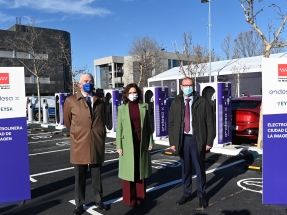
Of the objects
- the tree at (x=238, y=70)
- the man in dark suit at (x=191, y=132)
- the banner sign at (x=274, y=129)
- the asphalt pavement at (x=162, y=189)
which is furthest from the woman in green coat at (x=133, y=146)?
the tree at (x=238, y=70)

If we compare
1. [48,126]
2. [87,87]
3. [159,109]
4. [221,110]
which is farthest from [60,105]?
[87,87]

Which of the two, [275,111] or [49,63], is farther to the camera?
[49,63]

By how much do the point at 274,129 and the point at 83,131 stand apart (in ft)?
8.04

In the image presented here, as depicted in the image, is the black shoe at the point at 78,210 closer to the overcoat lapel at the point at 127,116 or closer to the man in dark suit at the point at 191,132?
the overcoat lapel at the point at 127,116

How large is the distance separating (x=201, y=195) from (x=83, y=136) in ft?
6.16

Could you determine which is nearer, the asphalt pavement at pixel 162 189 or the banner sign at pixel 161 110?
the asphalt pavement at pixel 162 189

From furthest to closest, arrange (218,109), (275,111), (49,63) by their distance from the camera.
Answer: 1. (49,63)
2. (218,109)
3. (275,111)

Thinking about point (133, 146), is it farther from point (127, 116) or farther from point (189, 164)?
point (189, 164)

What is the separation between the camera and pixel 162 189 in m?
4.68

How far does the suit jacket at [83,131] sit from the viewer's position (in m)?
3.73

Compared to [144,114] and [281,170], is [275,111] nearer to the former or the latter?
[281,170]

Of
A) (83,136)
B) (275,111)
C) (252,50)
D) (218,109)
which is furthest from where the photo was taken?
(252,50)

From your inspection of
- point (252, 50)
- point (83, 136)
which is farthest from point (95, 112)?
point (252, 50)

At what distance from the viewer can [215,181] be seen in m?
5.03
